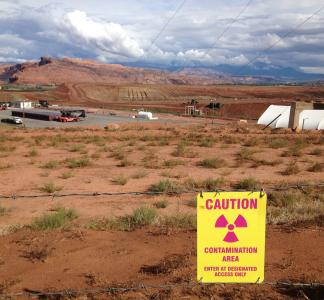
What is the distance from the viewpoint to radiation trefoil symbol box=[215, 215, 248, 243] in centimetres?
481

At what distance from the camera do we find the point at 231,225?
484cm

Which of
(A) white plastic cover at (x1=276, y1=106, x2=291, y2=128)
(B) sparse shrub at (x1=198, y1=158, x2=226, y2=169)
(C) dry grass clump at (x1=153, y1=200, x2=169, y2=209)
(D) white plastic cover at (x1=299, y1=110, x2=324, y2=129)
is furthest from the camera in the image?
(A) white plastic cover at (x1=276, y1=106, x2=291, y2=128)

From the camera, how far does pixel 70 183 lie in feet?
66.7

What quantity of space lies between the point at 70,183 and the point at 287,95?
141936 mm

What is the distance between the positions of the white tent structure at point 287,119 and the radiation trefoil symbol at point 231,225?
159 ft

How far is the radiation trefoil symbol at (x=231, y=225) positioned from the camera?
4.81m

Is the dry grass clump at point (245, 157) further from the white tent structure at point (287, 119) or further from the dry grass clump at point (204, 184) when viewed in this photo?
the white tent structure at point (287, 119)

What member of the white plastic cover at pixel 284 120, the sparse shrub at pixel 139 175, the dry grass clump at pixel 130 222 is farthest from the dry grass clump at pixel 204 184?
the white plastic cover at pixel 284 120

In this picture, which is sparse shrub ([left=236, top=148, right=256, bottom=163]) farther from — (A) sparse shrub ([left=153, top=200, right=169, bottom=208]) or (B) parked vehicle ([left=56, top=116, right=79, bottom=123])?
(B) parked vehicle ([left=56, top=116, right=79, bottom=123])

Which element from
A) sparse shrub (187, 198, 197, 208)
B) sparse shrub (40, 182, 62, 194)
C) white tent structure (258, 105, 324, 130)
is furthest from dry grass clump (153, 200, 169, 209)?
white tent structure (258, 105, 324, 130)

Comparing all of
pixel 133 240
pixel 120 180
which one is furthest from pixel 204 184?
pixel 133 240

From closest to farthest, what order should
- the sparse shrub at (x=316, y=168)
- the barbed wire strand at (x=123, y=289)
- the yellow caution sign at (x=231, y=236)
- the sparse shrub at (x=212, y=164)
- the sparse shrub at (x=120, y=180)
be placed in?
the yellow caution sign at (x=231, y=236), the barbed wire strand at (x=123, y=289), the sparse shrub at (x=120, y=180), the sparse shrub at (x=316, y=168), the sparse shrub at (x=212, y=164)

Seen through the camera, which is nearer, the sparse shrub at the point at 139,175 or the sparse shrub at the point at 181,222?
the sparse shrub at the point at 181,222

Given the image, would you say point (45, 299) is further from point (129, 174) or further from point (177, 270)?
point (129, 174)
